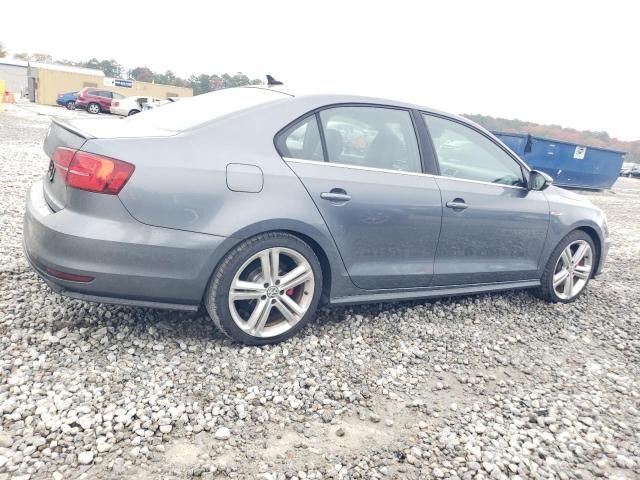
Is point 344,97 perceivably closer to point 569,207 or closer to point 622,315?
point 569,207

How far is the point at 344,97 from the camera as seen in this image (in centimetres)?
330

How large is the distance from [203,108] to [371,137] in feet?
3.63

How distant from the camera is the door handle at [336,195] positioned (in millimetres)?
3004

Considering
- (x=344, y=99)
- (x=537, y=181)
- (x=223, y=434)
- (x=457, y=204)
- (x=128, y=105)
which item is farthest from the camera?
(x=128, y=105)

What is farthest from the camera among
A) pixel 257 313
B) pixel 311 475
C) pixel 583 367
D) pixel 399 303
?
pixel 399 303

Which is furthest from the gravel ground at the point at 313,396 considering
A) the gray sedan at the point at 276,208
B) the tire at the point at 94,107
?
the tire at the point at 94,107

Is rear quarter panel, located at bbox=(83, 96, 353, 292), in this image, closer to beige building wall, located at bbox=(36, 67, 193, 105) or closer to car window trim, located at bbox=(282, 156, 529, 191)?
car window trim, located at bbox=(282, 156, 529, 191)

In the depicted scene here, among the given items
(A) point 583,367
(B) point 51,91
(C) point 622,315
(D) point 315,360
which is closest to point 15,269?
(D) point 315,360

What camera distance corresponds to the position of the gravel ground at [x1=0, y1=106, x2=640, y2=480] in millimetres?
2121

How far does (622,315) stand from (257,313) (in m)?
3.28

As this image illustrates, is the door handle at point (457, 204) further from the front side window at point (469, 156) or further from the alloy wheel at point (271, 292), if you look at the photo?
the alloy wheel at point (271, 292)

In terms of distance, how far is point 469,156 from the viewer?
151 inches

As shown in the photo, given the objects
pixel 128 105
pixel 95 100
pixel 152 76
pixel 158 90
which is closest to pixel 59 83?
pixel 158 90

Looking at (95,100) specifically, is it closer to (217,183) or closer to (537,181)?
(537,181)
